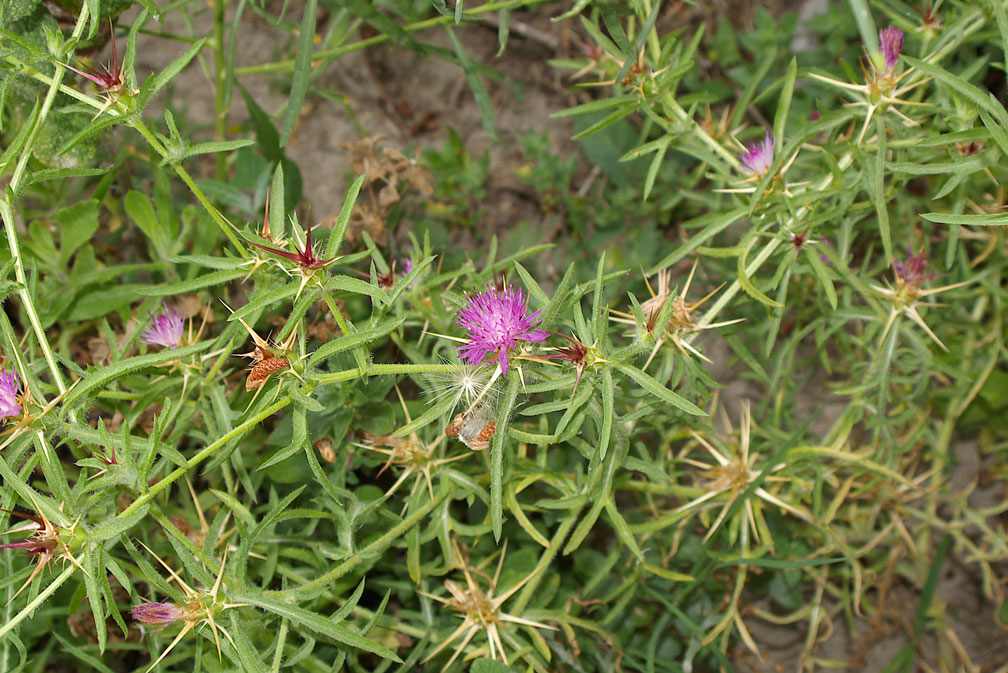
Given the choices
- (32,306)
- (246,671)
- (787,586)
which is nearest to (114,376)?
(32,306)

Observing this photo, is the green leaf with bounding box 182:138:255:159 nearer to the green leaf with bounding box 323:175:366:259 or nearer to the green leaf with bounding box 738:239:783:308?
the green leaf with bounding box 323:175:366:259

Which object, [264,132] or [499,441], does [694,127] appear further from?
[264,132]

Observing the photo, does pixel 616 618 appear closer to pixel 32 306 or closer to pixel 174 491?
pixel 174 491

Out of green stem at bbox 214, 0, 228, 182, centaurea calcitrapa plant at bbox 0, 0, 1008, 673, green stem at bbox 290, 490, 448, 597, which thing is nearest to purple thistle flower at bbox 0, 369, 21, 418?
centaurea calcitrapa plant at bbox 0, 0, 1008, 673

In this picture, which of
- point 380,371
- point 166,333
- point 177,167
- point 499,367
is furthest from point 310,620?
point 177,167

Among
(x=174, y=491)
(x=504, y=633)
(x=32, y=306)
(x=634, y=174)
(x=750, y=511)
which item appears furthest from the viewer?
(x=634, y=174)

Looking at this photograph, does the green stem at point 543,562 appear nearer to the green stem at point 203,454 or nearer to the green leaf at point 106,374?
the green stem at point 203,454

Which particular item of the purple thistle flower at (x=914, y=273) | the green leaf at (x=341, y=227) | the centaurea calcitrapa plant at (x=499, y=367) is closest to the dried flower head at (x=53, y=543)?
the centaurea calcitrapa plant at (x=499, y=367)
